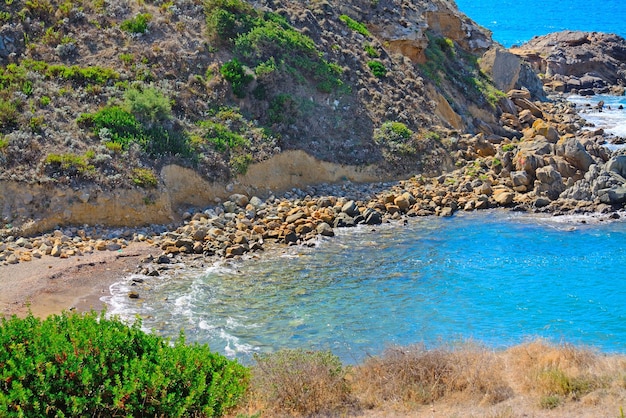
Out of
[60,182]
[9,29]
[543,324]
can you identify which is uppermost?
[9,29]

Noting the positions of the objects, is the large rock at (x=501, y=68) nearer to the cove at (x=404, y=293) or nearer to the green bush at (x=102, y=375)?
the cove at (x=404, y=293)

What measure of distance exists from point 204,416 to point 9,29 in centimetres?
2415

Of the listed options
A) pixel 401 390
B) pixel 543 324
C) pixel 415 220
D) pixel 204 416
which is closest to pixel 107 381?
pixel 204 416

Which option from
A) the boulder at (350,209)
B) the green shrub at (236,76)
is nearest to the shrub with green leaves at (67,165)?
the green shrub at (236,76)

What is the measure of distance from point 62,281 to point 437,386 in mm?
12735

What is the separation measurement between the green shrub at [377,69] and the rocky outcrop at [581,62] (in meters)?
32.8

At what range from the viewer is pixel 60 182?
24.1 m

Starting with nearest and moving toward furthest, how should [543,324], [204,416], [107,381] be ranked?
[107,381], [204,416], [543,324]

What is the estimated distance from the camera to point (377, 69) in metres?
36.4

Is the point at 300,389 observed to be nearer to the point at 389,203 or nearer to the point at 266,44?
the point at 389,203

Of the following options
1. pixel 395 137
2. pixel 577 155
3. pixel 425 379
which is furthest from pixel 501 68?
pixel 425 379

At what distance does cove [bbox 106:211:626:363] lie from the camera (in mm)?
17672

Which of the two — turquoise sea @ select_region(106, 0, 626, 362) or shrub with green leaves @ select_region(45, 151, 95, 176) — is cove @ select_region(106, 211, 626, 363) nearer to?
turquoise sea @ select_region(106, 0, 626, 362)

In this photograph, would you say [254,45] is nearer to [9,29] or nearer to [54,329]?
[9,29]
